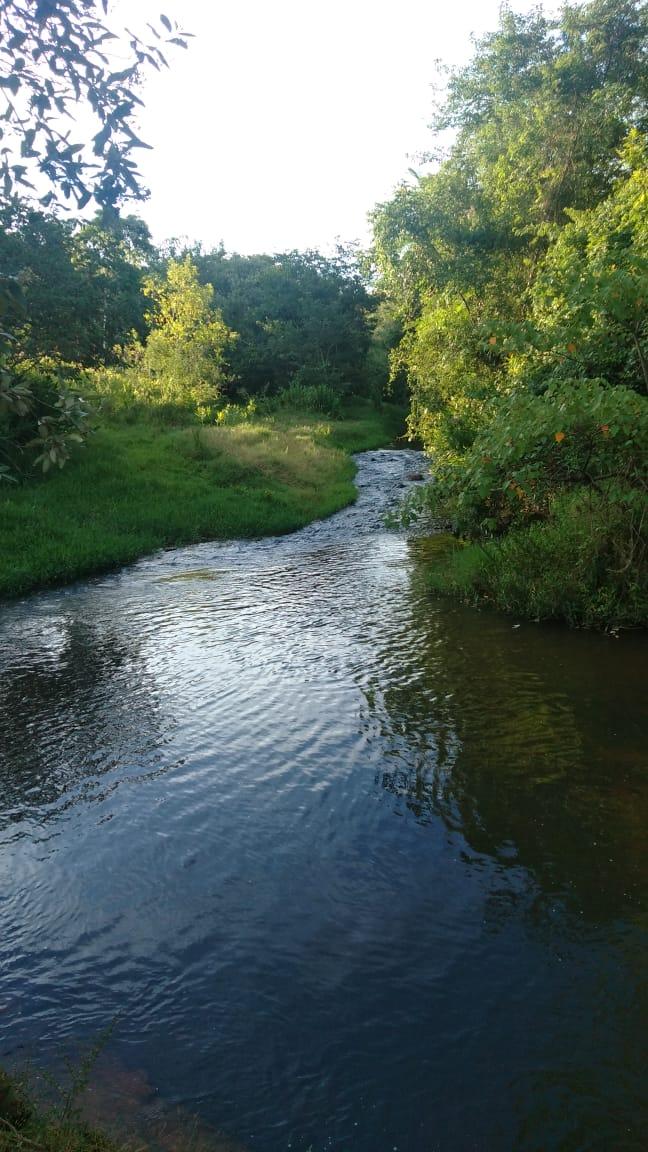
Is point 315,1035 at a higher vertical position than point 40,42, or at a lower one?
lower

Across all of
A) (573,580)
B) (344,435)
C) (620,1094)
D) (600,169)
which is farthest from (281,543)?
(344,435)

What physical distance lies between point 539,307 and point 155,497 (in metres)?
13.0

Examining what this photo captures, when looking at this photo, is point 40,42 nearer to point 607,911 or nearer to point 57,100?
point 57,100

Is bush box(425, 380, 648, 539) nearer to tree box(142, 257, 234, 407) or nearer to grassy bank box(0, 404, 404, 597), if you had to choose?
grassy bank box(0, 404, 404, 597)

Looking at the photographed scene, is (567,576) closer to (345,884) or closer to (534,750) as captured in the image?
(534,750)

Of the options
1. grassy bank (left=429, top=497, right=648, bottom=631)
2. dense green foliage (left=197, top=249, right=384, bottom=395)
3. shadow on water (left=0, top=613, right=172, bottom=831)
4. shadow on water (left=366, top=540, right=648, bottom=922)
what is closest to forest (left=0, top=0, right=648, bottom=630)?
grassy bank (left=429, top=497, right=648, bottom=631)

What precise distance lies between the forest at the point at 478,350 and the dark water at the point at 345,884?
8.46 ft

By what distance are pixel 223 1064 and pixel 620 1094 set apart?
220 centimetres

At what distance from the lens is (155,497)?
23391 millimetres

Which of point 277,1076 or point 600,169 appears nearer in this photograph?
point 277,1076

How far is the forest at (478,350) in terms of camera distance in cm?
918

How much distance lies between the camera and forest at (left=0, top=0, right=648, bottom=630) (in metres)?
9.18

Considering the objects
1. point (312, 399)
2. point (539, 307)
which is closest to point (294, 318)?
point (312, 399)

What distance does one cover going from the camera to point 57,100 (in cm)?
294
